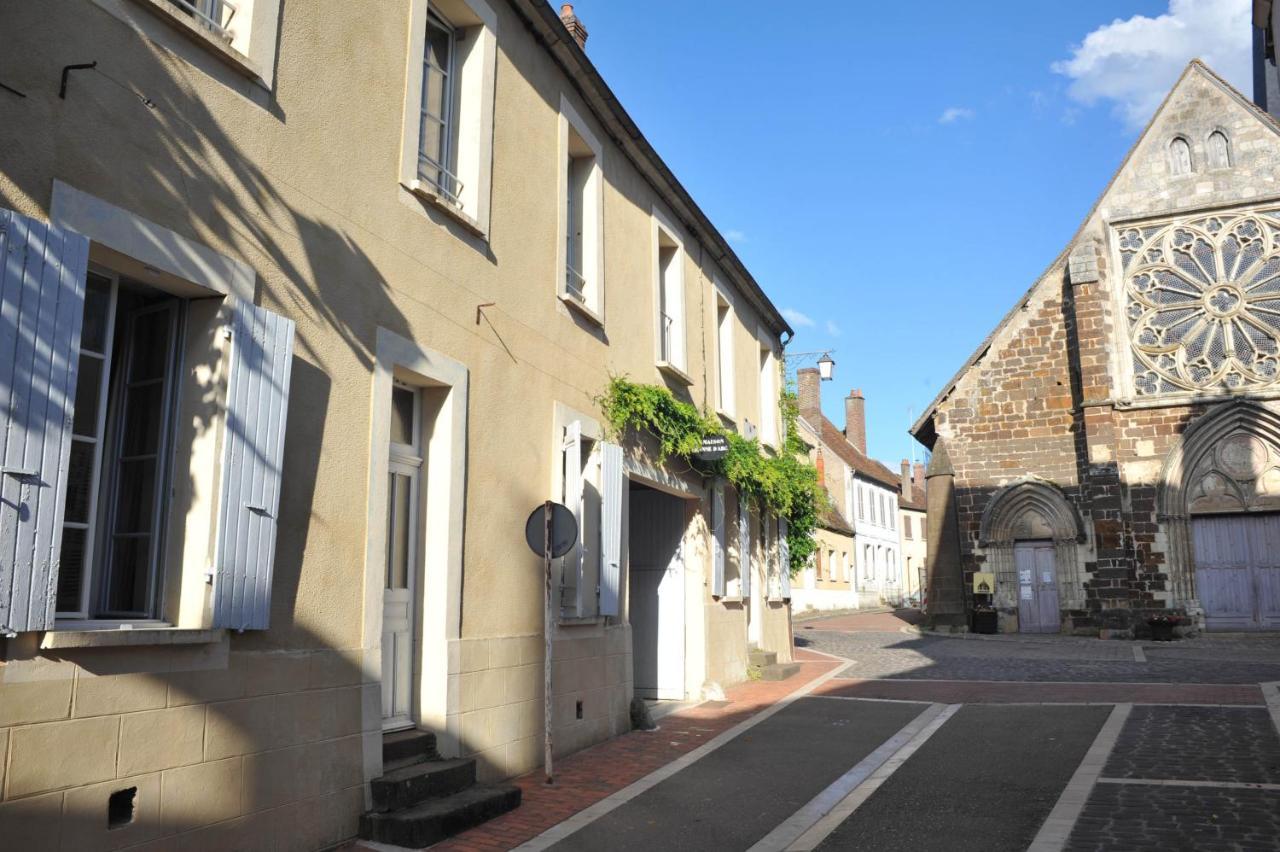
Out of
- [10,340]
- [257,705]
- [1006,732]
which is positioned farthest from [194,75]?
[1006,732]

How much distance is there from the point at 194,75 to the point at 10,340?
5.97 feet

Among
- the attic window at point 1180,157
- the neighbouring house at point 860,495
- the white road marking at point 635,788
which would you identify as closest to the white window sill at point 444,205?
the white road marking at point 635,788

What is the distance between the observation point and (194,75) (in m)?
5.04

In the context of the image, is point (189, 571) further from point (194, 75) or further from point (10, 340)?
point (194, 75)

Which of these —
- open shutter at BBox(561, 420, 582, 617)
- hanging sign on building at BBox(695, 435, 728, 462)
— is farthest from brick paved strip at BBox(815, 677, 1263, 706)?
open shutter at BBox(561, 420, 582, 617)

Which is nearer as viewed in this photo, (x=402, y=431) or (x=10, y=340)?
(x=10, y=340)

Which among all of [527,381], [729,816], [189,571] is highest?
[527,381]

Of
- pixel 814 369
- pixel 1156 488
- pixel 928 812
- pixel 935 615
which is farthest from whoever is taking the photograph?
pixel 814 369

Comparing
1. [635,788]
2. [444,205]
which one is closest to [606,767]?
[635,788]

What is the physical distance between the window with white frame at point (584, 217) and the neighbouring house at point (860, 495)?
28.9 metres

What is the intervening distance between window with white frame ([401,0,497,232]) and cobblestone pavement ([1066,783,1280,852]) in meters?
5.92

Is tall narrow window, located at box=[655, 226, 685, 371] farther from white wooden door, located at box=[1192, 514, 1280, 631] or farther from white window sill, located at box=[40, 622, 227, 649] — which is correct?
white wooden door, located at box=[1192, 514, 1280, 631]

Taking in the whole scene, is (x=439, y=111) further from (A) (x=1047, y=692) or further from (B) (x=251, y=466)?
(A) (x=1047, y=692)

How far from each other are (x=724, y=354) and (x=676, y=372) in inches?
106
